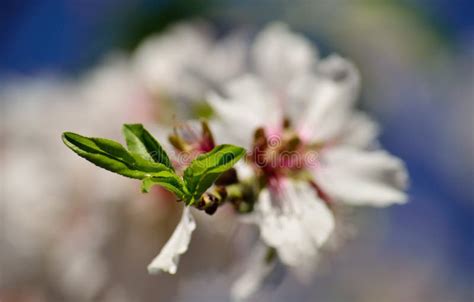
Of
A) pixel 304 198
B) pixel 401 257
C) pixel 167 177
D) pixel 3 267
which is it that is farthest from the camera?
pixel 401 257

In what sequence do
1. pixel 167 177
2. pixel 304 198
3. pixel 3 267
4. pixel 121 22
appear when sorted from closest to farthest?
pixel 167 177, pixel 304 198, pixel 3 267, pixel 121 22

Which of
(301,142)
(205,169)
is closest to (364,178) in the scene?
(301,142)

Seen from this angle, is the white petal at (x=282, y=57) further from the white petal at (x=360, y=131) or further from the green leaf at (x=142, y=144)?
the green leaf at (x=142, y=144)

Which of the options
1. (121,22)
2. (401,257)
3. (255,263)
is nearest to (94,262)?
(255,263)

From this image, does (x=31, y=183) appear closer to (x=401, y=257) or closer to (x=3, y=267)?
(x=3, y=267)

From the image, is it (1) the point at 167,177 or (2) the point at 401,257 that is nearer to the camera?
(1) the point at 167,177

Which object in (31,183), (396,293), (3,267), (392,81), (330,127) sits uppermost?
(392,81)
